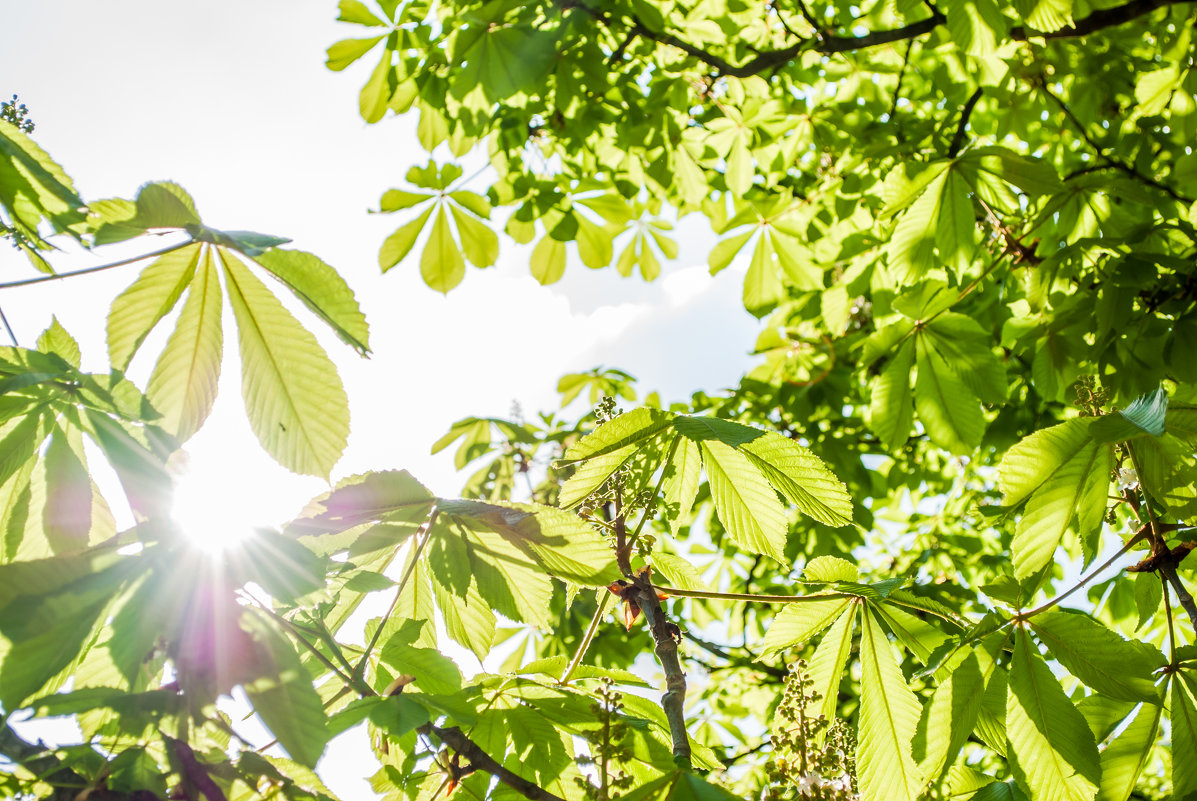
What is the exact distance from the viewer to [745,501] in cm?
107

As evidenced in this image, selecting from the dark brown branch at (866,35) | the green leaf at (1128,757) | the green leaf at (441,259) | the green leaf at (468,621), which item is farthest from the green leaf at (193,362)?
the dark brown branch at (866,35)

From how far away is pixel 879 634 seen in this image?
3.59ft

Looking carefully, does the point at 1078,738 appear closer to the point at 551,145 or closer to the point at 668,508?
the point at 668,508

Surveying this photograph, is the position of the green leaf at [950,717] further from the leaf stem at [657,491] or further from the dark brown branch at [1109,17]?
the dark brown branch at [1109,17]

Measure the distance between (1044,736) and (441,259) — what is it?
2.49 m

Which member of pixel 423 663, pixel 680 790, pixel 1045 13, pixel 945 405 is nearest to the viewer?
pixel 680 790

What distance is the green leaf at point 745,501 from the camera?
104cm

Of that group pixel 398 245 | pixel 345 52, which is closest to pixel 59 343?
pixel 398 245

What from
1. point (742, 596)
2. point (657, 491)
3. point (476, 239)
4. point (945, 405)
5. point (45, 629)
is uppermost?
point (476, 239)

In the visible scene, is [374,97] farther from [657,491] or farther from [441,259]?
[657,491]

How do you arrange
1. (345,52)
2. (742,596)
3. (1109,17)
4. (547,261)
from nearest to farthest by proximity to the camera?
1. (742,596)
2. (1109,17)
3. (345,52)
4. (547,261)

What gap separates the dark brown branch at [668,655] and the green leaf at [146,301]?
0.67 meters

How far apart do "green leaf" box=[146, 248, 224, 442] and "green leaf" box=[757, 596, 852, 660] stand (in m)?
0.85

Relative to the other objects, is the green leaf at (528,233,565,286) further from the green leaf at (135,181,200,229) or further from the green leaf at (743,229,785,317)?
the green leaf at (135,181,200,229)
